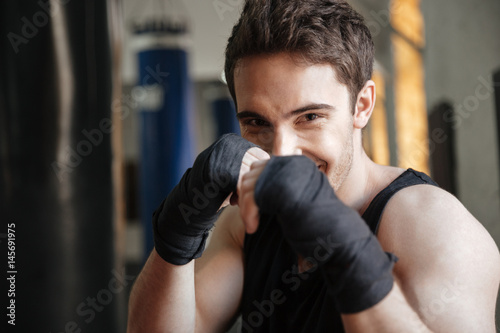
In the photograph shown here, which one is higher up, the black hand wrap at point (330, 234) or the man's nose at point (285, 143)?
the man's nose at point (285, 143)

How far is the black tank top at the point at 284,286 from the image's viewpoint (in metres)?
1.03

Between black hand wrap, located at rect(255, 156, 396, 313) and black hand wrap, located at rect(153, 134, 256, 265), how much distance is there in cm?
14

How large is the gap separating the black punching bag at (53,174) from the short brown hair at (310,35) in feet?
1.62

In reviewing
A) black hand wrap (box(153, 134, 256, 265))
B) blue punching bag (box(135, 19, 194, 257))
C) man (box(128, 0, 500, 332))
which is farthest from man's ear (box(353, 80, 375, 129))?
blue punching bag (box(135, 19, 194, 257))

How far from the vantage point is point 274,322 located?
116 centimetres

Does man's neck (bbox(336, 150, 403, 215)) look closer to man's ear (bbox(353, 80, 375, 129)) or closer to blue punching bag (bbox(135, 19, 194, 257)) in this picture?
man's ear (bbox(353, 80, 375, 129))

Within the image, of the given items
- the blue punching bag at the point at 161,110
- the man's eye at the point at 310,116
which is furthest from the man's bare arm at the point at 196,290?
the blue punching bag at the point at 161,110

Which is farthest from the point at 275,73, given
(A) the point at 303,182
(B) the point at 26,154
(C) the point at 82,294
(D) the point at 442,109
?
(D) the point at 442,109

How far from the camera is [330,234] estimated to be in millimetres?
738

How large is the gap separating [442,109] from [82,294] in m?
1.63

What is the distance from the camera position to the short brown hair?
107 centimetres

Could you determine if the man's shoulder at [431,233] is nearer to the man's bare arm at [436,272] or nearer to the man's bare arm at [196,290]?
the man's bare arm at [436,272]

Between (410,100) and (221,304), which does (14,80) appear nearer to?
(221,304)

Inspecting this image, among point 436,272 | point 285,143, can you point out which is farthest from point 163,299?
point 436,272
